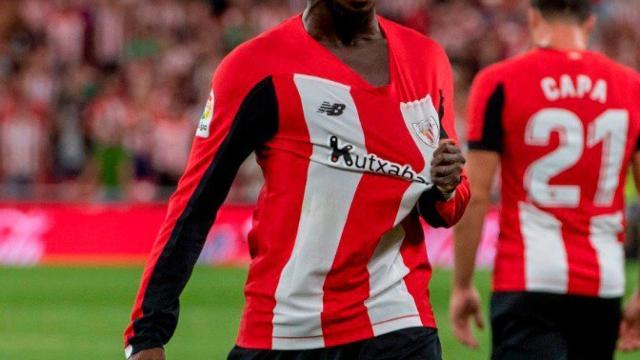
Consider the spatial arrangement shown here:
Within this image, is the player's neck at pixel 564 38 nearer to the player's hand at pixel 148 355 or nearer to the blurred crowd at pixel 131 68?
the player's hand at pixel 148 355

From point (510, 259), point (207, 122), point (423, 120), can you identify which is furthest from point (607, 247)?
point (207, 122)

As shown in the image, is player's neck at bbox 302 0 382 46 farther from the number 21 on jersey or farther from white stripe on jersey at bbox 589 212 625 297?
white stripe on jersey at bbox 589 212 625 297

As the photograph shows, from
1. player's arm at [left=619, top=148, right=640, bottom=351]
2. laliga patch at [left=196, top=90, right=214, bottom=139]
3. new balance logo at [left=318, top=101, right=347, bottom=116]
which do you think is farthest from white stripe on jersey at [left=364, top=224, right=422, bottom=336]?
player's arm at [left=619, top=148, right=640, bottom=351]

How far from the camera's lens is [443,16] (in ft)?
75.9

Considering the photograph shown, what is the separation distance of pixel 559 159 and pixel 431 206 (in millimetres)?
1384

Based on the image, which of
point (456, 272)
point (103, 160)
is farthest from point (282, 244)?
point (103, 160)

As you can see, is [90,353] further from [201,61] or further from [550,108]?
[201,61]

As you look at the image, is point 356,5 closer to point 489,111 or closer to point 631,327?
point 489,111

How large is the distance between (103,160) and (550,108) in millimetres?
14266

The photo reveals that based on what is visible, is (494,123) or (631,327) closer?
(494,123)

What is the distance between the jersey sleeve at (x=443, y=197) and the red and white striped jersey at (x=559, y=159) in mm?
1145

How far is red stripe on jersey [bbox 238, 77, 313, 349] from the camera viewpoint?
4.75 metres

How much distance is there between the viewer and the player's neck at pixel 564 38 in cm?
626

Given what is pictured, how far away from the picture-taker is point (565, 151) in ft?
20.1
